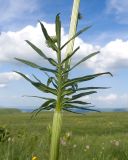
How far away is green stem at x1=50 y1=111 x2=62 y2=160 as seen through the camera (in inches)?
43.8

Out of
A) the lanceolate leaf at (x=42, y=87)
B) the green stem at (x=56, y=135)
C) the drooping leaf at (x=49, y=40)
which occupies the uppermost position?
the drooping leaf at (x=49, y=40)

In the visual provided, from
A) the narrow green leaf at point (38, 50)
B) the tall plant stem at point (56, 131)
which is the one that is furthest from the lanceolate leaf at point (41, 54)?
the tall plant stem at point (56, 131)

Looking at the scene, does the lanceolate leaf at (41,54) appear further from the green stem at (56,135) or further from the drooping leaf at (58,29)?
the green stem at (56,135)

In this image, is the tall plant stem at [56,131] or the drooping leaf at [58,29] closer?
the tall plant stem at [56,131]

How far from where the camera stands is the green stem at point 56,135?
3.65 ft

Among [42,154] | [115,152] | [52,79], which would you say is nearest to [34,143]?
[42,154]

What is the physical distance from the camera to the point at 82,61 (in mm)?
1231

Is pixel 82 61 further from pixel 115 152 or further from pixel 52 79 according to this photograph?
pixel 115 152

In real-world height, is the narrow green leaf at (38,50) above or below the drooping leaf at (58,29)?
below

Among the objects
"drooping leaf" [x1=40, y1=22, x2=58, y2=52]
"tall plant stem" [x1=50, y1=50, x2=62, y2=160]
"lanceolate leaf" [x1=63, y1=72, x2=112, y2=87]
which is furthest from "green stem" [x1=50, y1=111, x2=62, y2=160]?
"drooping leaf" [x1=40, y1=22, x2=58, y2=52]

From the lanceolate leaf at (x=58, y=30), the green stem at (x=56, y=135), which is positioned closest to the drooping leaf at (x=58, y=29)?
the lanceolate leaf at (x=58, y=30)

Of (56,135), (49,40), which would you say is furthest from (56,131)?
(49,40)

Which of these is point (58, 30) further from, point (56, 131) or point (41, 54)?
point (56, 131)

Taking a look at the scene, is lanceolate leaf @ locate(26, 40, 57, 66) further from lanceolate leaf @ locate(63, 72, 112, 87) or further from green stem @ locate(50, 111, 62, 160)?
green stem @ locate(50, 111, 62, 160)
